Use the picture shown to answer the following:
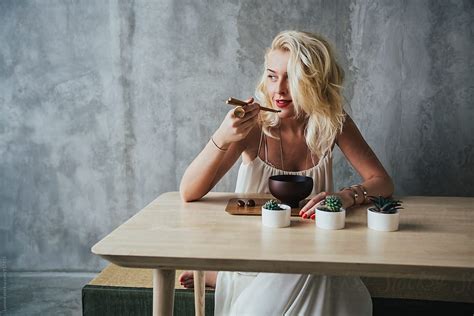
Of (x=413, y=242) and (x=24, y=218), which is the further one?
(x=24, y=218)

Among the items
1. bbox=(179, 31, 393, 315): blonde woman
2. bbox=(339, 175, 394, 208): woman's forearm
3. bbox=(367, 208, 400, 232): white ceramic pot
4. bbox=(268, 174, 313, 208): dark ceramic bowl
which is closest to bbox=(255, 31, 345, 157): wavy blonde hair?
bbox=(179, 31, 393, 315): blonde woman

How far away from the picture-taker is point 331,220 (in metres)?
1.46

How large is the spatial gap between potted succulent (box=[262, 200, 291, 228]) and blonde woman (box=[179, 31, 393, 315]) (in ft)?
0.41

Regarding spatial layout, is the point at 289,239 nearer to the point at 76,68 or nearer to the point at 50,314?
the point at 76,68

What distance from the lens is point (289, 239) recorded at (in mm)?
1372

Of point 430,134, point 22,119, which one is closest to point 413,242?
point 430,134

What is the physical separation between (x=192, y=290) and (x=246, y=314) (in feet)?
1.26

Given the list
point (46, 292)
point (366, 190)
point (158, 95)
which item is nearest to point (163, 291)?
point (366, 190)

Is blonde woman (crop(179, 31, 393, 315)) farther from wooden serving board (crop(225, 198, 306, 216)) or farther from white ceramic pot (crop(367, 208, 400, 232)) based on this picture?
white ceramic pot (crop(367, 208, 400, 232))

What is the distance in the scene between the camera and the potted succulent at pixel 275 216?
4.84 feet

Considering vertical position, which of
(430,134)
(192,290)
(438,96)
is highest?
(438,96)

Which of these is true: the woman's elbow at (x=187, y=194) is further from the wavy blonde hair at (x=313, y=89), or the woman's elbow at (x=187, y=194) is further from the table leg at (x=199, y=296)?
the wavy blonde hair at (x=313, y=89)

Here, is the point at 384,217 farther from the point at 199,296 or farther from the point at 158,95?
the point at 158,95

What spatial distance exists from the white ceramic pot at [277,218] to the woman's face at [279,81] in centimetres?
58
